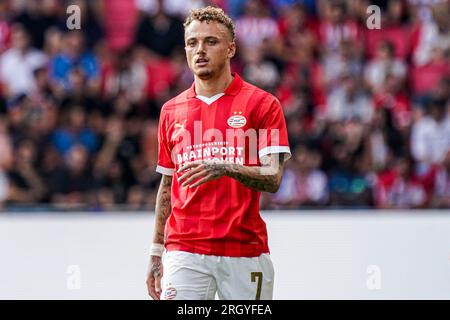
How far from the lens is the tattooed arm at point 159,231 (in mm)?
6051

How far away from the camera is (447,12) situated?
43.9 feet

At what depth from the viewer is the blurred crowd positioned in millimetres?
11023

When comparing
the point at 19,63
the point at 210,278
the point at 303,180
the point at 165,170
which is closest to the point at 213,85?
the point at 165,170

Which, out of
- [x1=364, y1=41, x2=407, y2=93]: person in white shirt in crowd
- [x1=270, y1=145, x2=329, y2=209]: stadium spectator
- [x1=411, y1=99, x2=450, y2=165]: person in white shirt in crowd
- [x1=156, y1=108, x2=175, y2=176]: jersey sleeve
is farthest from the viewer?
[x1=364, y1=41, x2=407, y2=93]: person in white shirt in crowd

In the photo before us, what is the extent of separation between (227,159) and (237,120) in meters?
0.22

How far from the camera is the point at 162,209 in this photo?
238 inches

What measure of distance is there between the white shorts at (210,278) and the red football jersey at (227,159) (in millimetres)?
49

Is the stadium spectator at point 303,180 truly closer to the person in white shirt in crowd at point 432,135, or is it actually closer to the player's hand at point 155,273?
the person in white shirt in crowd at point 432,135

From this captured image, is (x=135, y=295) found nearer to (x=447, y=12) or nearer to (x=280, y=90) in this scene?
(x=280, y=90)

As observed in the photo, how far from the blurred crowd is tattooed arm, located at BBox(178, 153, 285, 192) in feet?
13.8

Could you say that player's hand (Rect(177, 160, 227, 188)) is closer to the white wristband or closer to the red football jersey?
the red football jersey

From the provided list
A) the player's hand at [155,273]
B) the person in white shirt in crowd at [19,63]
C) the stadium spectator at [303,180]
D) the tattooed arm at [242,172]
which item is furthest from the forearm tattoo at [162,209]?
the person in white shirt in crowd at [19,63]

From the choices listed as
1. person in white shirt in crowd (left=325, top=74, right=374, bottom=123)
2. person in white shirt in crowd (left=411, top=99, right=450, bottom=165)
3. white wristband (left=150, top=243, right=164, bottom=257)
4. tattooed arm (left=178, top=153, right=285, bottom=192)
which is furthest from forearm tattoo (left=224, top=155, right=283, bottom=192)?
person in white shirt in crowd (left=325, top=74, right=374, bottom=123)

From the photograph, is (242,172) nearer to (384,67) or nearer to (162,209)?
(162,209)
